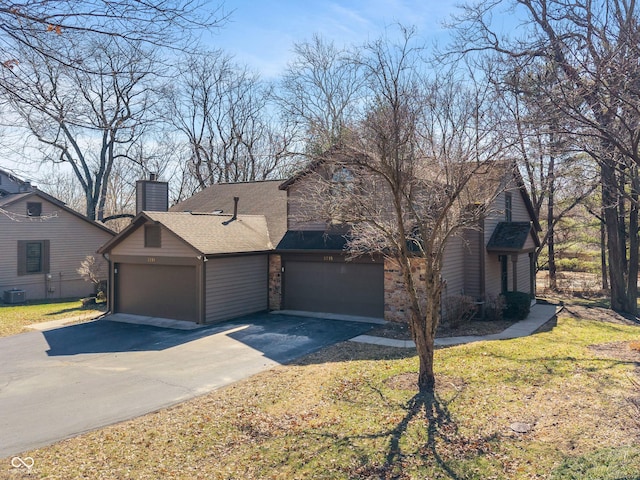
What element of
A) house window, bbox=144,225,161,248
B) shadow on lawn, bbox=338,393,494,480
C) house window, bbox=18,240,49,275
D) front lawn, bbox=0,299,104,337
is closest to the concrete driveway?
front lawn, bbox=0,299,104,337

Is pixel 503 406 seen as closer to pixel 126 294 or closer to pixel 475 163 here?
pixel 475 163

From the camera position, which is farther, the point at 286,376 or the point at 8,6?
the point at 286,376

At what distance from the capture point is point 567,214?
2631 cm

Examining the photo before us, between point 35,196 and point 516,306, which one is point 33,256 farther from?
point 516,306

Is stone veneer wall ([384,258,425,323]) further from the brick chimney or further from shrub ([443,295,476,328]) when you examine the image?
the brick chimney

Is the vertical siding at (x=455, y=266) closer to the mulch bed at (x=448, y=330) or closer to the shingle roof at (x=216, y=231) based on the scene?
the mulch bed at (x=448, y=330)

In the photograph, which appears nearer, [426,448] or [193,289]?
[426,448]

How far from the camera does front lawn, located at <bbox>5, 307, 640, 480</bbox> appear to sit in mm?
5586

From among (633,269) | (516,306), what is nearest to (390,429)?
(516,306)

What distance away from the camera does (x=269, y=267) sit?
56.2 feet

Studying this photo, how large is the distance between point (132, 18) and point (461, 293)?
1350 centimetres

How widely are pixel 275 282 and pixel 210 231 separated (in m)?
2.83

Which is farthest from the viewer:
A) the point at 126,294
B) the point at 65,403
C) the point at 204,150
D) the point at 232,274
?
the point at 204,150

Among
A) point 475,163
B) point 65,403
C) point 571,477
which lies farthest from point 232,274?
point 571,477
